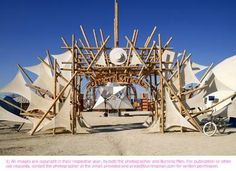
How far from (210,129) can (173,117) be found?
1.63 metres

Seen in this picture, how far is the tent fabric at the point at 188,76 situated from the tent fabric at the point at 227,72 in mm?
7879

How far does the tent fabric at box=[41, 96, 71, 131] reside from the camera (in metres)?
11.3

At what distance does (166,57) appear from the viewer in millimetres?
13828

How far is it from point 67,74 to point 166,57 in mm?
5162

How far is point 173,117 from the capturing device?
11.6m

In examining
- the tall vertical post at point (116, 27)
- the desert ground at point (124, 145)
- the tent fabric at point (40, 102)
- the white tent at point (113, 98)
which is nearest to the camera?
the desert ground at point (124, 145)

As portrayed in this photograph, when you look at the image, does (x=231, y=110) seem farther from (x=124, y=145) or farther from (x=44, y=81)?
(x=44, y=81)

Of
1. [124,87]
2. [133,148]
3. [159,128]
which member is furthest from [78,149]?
[124,87]

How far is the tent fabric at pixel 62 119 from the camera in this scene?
11.3m

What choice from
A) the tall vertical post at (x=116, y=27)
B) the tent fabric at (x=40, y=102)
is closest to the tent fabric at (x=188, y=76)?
the tall vertical post at (x=116, y=27)

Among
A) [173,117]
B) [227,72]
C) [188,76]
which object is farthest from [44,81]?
[227,72]

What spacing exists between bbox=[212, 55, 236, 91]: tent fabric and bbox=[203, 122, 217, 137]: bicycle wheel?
865 cm

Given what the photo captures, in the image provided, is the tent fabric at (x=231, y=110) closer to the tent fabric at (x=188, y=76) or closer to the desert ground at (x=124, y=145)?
the tent fabric at (x=188, y=76)

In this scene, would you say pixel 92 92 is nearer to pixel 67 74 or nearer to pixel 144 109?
pixel 144 109
